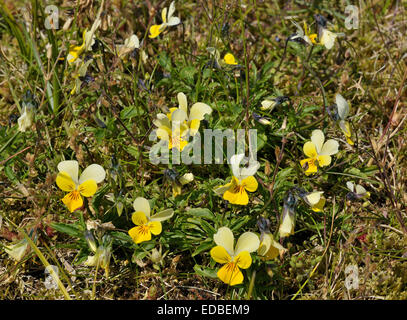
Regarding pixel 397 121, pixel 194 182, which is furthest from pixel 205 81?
pixel 397 121

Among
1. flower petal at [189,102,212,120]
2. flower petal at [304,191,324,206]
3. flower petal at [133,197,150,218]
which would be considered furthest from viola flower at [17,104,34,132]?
flower petal at [304,191,324,206]

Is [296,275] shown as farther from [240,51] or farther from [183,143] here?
[240,51]

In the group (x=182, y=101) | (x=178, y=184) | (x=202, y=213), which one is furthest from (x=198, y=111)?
(x=202, y=213)

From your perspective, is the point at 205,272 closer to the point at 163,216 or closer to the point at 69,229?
the point at 163,216

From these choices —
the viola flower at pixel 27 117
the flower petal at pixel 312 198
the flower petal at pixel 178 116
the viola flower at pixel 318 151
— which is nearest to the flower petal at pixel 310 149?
the viola flower at pixel 318 151

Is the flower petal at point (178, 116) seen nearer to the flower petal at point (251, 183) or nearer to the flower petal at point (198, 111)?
the flower petal at point (198, 111)

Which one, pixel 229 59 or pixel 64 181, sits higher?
pixel 229 59

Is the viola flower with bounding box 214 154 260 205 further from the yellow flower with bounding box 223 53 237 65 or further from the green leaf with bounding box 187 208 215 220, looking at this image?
the yellow flower with bounding box 223 53 237 65
